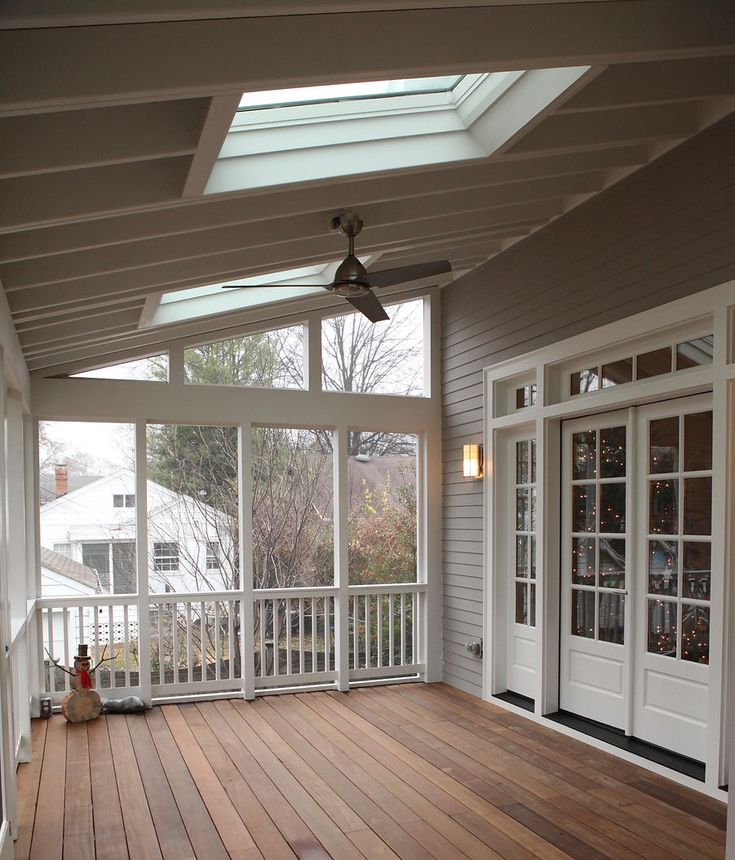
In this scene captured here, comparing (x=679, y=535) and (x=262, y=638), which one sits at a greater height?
(x=679, y=535)

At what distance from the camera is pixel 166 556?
6414 millimetres

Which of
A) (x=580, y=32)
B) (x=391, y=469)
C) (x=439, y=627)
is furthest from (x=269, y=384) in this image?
(x=580, y=32)

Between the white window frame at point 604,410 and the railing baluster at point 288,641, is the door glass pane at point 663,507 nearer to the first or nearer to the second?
the white window frame at point 604,410

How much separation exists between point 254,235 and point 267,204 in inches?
18.0

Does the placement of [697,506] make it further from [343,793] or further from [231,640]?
[231,640]

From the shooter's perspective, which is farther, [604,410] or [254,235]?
[604,410]

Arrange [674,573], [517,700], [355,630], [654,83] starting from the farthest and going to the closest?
1. [355,630]
2. [517,700]
3. [674,573]
4. [654,83]

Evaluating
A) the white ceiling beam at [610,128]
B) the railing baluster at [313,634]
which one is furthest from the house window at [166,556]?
the white ceiling beam at [610,128]

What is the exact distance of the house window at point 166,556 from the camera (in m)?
6.37

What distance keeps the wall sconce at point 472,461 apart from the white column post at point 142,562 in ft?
8.35

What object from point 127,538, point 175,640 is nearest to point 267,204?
point 127,538

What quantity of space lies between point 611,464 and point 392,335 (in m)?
2.77

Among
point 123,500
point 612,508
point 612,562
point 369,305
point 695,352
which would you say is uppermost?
point 369,305

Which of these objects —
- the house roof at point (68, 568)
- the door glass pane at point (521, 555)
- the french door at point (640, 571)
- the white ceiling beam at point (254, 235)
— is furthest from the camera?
the house roof at point (68, 568)
